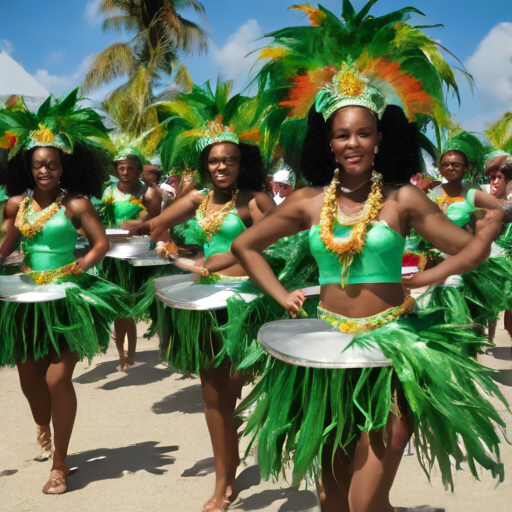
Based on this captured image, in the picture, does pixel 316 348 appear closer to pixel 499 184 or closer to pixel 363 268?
pixel 363 268

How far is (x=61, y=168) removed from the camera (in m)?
4.34

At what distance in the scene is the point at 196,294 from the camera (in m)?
3.72

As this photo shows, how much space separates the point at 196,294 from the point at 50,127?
1569mm

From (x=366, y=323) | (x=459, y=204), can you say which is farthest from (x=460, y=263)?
(x=459, y=204)

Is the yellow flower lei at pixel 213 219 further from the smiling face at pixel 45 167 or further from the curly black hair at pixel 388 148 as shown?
the curly black hair at pixel 388 148

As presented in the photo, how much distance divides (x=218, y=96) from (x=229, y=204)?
795 millimetres

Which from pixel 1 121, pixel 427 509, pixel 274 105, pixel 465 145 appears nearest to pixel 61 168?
pixel 1 121

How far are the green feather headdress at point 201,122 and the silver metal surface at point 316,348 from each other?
69.3 inches

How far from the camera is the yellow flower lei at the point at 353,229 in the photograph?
261 centimetres

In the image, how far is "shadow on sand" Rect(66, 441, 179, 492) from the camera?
427cm

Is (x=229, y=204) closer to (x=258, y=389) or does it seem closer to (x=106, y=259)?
(x=258, y=389)

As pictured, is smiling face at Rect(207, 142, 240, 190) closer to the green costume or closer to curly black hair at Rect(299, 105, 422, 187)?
the green costume

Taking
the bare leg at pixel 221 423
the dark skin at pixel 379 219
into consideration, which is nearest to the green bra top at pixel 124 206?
the bare leg at pixel 221 423

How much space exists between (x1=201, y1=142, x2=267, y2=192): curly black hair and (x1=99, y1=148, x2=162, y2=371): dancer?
2.68m
